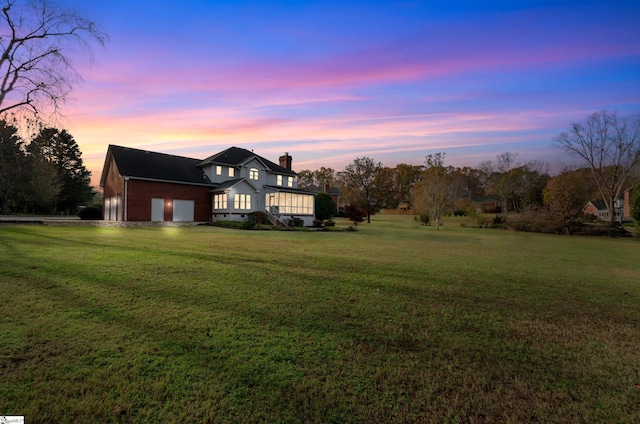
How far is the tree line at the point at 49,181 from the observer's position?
126 ft

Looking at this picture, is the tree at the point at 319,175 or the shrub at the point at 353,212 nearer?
the shrub at the point at 353,212

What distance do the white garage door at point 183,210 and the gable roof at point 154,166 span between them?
202 centimetres

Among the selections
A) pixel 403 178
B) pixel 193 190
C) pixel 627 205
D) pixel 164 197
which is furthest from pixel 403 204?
pixel 164 197

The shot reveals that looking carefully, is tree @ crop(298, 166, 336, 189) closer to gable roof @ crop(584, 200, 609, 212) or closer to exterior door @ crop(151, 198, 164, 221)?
gable roof @ crop(584, 200, 609, 212)

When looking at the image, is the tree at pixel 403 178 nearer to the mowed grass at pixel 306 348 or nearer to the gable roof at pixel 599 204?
the gable roof at pixel 599 204

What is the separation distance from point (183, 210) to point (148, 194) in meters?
3.34

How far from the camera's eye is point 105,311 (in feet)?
15.2

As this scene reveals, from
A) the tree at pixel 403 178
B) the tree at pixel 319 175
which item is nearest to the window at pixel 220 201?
the tree at pixel 403 178

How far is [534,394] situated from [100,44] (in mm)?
21254

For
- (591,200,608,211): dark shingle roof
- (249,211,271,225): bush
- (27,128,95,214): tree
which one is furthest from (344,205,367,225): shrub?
(591,200,608,211): dark shingle roof

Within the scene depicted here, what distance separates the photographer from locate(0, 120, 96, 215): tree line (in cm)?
3827

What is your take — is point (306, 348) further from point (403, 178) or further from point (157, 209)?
point (403, 178)

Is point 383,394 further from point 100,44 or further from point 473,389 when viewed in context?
point 100,44

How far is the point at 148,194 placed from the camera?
26141mm
